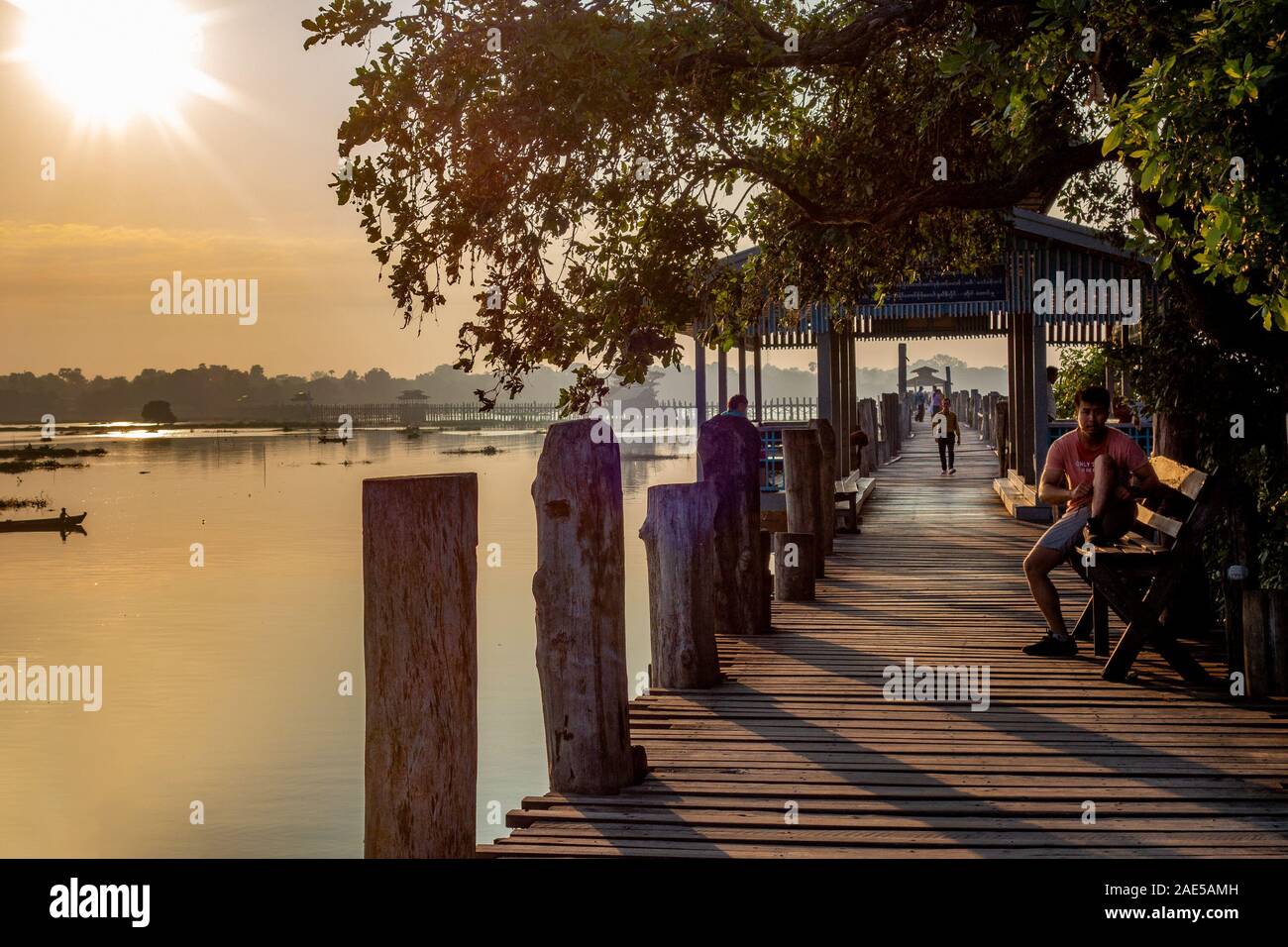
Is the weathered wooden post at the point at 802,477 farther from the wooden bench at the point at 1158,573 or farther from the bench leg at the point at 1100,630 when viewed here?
the wooden bench at the point at 1158,573

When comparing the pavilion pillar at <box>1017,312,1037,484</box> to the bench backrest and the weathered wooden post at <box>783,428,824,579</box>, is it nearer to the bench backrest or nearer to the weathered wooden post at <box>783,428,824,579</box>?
the weathered wooden post at <box>783,428,824,579</box>

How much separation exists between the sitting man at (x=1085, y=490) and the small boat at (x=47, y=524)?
146 feet

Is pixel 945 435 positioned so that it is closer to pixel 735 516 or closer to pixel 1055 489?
pixel 735 516

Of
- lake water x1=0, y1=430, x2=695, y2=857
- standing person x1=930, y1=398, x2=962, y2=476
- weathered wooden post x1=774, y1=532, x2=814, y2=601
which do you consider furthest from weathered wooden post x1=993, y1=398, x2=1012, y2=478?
weathered wooden post x1=774, y1=532, x2=814, y2=601

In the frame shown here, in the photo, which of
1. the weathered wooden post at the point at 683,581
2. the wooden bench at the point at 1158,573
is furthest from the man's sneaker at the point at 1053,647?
the weathered wooden post at the point at 683,581

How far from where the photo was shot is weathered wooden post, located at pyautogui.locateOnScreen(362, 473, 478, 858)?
16.1 feet

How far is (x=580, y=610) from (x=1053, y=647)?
4500mm

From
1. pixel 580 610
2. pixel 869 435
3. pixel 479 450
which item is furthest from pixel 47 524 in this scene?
pixel 479 450

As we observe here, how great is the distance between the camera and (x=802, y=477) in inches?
540
